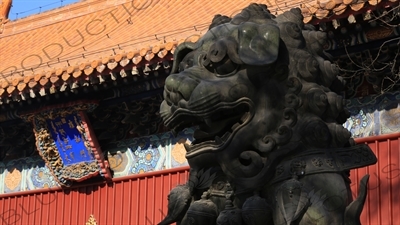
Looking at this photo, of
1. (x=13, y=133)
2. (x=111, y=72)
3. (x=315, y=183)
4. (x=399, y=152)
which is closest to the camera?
(x=315, y=183)

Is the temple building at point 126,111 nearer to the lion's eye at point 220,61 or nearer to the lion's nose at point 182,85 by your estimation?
the lion's eye at point 220,61

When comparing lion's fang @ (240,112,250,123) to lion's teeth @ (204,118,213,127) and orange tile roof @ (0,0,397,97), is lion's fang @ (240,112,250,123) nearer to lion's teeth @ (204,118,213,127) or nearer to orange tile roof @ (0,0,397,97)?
lion's teeth @ (204,118,213,127)

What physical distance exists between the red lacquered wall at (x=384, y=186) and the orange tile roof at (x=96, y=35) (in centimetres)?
160

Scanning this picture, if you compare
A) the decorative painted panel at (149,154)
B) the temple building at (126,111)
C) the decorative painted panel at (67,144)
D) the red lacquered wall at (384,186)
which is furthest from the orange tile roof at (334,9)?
the decorative painted panel at (67,144)

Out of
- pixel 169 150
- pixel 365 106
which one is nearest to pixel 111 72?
pixel 169 150

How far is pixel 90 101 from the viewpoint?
41.1 feet

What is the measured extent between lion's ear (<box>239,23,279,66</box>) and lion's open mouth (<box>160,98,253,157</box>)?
19 centimetres

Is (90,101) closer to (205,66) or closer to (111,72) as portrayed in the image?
(111,72)

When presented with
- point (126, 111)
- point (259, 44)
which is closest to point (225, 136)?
point (259, 44)

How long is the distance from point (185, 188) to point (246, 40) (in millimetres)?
745

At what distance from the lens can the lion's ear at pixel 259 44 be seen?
15.8 feet

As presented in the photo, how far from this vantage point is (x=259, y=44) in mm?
4836

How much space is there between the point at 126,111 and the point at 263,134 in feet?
26.1

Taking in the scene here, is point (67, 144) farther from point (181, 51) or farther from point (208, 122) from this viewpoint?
point (208, 122)
